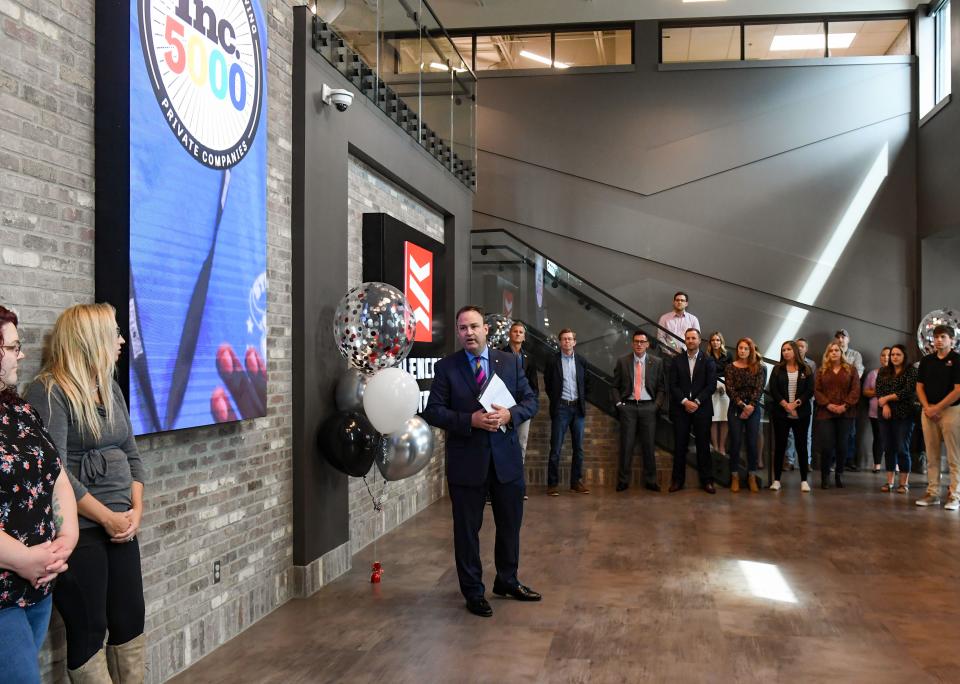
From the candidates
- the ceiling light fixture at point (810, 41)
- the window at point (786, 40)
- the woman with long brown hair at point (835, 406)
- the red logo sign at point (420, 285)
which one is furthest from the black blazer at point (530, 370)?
the ceiling light fixture at point (810, 41)

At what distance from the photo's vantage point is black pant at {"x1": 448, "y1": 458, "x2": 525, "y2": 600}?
15.8 ft

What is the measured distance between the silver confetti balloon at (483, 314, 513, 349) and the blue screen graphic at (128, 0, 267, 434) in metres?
4.33

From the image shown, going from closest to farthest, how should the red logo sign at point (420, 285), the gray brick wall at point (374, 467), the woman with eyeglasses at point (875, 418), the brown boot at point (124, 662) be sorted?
the brown boot at point (124, 662)
the gray brick wall at point (374, 467)
the red logo sign at point (420, 285)
the woman with eyeglasses at point (875, 418)

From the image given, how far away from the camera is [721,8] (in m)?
12.7

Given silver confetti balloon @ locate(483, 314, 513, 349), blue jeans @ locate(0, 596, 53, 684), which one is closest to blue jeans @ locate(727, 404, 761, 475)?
silver confetti balloon @ locate(483, 314, 513, 349)

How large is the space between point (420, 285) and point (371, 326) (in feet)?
7.53

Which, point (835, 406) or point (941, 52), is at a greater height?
point (941, 52)

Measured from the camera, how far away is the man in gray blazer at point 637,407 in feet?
31.3

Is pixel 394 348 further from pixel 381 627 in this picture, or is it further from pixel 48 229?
pixel 48 229

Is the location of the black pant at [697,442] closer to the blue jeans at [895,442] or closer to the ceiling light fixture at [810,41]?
the blue jeans at [895,442]

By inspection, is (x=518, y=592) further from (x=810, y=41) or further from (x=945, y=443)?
(x=810, y=41)

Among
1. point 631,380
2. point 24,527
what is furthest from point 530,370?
point 24,527

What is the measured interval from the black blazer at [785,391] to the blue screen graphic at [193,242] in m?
6.57

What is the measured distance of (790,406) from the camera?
30.6 ft
